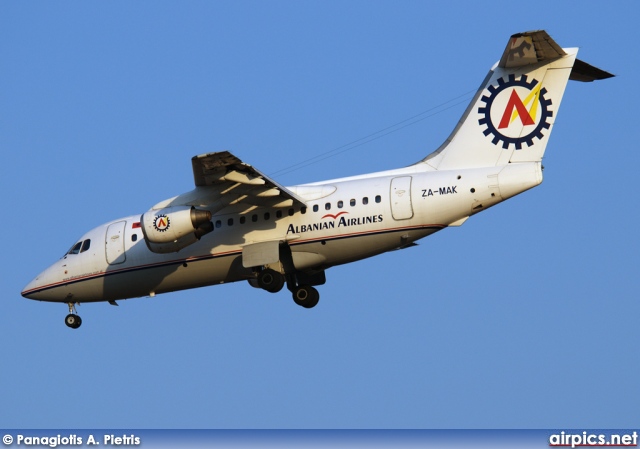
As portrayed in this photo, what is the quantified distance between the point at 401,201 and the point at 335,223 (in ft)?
5.40

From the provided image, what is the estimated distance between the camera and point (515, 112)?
30281 mm

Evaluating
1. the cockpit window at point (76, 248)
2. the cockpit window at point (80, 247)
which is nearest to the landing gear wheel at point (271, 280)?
the cockpit window at point (80, 247)

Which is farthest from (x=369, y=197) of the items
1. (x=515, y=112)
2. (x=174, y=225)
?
(x=174, y=225)

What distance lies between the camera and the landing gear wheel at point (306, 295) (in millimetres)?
32531

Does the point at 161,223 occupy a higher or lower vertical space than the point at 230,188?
lower

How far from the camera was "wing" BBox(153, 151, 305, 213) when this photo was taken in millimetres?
28984

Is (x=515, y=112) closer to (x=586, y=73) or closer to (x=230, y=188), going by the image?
(x=586, y=73)

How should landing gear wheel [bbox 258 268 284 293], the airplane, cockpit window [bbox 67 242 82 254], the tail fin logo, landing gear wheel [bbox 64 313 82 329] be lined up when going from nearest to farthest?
the airplane
the tail fin logo
landing gear wheel [bbox 258 268 284 293]
cockpit window [bbox 67 242 82 254]
landing gear wheel [bbox 64 313 82 329]

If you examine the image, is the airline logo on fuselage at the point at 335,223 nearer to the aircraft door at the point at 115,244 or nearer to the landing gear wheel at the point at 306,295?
the landing gear wheel at the point at 306,295

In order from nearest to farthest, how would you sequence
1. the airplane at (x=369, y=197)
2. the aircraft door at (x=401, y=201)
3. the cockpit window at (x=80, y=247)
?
the airplane at (x=369, y=197) < the aircraft door at (x=401, y=201) < the cockpit window at (x=80, y=247)

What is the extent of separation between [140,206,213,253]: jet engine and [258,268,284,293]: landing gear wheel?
1.81 metres

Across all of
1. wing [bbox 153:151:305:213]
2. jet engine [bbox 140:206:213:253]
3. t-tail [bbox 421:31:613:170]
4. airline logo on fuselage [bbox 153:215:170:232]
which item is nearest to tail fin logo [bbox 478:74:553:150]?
t-tail [bbox 421:31:613:170]

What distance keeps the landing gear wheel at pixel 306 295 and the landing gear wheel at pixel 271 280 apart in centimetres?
150

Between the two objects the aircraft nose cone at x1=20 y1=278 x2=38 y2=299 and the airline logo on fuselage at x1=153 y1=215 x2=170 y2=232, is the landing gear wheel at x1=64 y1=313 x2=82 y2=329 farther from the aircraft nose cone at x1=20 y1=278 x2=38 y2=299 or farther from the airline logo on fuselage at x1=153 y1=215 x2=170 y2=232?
the airline logo on fuselage at x1=153 y1=215 x2=170 y2=232
